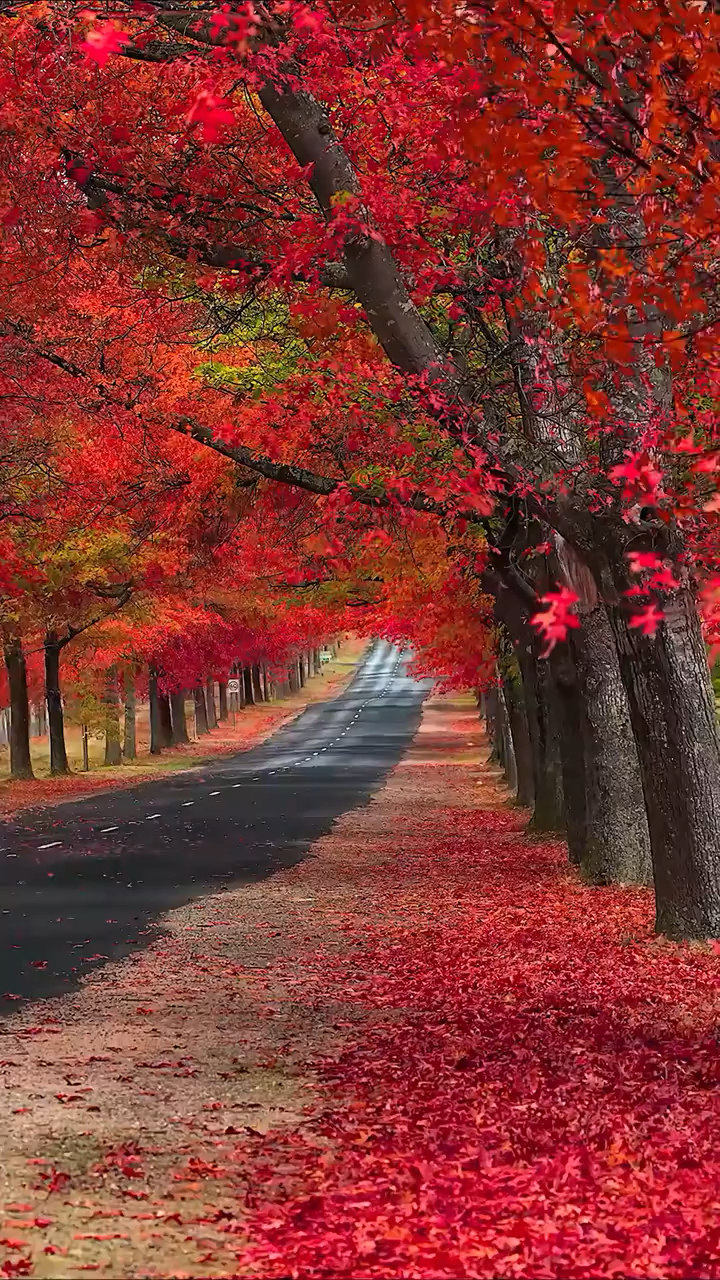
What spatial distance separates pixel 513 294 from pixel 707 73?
24.8 feet

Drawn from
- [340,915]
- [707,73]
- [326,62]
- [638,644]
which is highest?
[326,62]

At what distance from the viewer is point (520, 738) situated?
31.9 m

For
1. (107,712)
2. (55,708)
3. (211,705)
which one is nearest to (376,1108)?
(55,708)

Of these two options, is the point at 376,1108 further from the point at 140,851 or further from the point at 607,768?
the point at 140,851

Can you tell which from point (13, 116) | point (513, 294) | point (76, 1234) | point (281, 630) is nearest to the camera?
point (76, 1234)

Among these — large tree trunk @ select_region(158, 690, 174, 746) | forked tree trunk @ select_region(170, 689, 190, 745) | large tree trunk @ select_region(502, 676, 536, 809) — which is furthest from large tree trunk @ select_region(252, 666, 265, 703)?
large tree trunk @ select_region(502, 676, 536, 809)

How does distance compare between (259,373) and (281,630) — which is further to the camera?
(281,630)

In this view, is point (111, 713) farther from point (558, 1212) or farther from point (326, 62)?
point (558, 1212)

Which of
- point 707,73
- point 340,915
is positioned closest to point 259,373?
point 340,915

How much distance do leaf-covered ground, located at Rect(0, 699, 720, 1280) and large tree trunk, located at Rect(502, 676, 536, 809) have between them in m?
14.9

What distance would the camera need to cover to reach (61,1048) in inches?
392

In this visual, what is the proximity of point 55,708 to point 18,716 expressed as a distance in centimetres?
195

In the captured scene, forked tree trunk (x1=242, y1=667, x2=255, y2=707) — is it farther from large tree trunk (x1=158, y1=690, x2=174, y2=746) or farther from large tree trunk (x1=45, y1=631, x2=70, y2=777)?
large tree trunk (x1=45, y1=631, x2=70, y2=777)

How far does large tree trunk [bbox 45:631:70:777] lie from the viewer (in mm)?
47000
